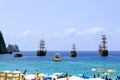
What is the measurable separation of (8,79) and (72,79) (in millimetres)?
7433

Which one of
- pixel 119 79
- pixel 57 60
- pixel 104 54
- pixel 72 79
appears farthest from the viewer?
pixel 104 54

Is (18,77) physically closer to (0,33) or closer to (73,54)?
(73,54)

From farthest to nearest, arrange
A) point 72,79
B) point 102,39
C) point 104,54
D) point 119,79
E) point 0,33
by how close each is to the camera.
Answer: point 0,33, point 104,54, point 102,39, point 119,79, point 72,79

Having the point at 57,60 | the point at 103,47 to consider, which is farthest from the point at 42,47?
the point at 57,60

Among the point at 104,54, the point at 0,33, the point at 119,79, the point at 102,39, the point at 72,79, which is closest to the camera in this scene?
the point at 72,79

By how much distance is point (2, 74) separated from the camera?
23.3 meters

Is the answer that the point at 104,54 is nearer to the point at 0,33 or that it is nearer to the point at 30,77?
the point at 0,33

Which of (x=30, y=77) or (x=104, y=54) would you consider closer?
(x=30, y=77)

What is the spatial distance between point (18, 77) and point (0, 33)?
16838 centimetres

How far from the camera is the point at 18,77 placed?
23078 mm

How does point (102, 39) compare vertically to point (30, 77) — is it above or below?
above

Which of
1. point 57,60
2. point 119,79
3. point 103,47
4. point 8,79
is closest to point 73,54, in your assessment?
point 103,47

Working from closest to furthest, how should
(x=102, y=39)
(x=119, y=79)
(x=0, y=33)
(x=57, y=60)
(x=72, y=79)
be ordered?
(x=72, y=79) < (x=119, y=79) < (x=57, y=60) < (x=102, y=39) < (x=0, y=33)

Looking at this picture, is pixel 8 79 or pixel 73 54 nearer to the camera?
pixel 8 79
